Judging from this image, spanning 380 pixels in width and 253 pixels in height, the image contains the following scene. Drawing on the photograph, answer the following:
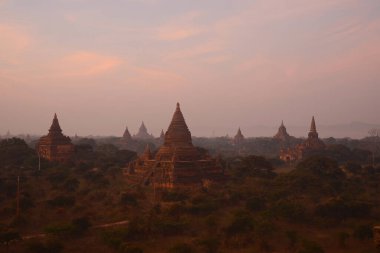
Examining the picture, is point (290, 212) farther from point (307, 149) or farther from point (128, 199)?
point (307, 149)

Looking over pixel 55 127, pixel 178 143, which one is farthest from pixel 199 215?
pixel 55 127

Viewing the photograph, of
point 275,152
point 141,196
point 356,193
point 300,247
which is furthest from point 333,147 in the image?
point 300,247

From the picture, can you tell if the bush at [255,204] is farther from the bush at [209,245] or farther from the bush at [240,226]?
the bush at [209,245]

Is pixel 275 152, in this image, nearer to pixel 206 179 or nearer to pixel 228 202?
Answer: pixel 206 179

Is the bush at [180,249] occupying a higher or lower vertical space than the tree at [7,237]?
lower

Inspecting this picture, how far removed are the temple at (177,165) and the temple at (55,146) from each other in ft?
59.5

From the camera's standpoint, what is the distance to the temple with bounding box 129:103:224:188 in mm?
43531

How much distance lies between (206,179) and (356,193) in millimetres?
14579

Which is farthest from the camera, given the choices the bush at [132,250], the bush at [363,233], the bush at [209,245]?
the bush at [363,233]

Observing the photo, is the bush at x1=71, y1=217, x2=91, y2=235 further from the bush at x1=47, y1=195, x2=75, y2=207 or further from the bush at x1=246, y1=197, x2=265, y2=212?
the bush at x1=246, y1=197, x2=265, y2=212

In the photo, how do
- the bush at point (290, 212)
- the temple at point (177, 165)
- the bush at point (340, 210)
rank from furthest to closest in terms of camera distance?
the temple at point (177, 165) → the bush at point (340, 210) → the bush at point (290, 212)

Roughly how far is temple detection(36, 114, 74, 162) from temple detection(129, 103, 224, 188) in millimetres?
18124

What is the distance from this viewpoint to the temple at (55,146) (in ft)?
208

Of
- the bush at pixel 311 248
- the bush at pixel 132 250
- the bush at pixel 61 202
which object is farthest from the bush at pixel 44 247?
the bush at pixel 311 248
